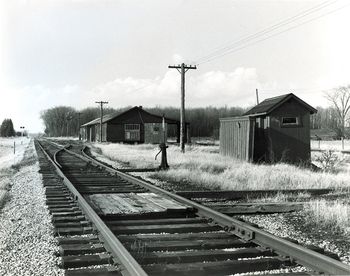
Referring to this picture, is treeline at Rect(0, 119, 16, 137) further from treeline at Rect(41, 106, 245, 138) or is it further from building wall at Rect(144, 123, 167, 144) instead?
building wall at Rect(144, 123, 167, 144)

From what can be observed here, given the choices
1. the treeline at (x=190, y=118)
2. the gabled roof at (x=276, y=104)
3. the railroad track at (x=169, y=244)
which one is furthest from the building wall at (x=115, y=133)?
the railroad track at (x=169, y=244)

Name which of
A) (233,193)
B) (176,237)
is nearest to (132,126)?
(233,193)

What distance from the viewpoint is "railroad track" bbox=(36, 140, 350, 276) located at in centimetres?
421

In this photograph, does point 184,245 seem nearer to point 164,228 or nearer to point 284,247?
point 164,228

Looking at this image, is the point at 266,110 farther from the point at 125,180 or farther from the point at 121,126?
the point at 121,126

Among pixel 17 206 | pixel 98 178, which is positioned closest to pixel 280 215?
pixel 17 206

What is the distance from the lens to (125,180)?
496 inches

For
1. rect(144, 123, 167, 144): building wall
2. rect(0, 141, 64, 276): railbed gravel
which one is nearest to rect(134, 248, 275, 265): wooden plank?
rect(0, 141, 64, 276): railbed gravel

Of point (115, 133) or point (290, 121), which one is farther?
point (115, 133)

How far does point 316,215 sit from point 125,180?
6.55 metres

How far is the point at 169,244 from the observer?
16.5 ft

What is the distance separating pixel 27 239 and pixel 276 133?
16.5 meters

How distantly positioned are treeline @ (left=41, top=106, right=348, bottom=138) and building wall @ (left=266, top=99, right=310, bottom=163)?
74515mm

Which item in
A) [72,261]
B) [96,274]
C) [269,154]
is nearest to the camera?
[96,274]
